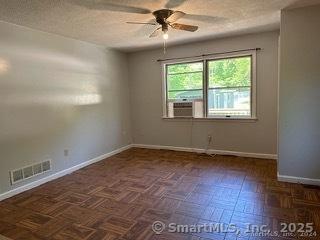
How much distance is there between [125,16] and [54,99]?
1742 mm

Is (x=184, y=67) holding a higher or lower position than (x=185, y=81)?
higher

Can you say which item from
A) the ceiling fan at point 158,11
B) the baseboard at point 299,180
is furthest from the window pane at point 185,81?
the baseboard at point 299,180

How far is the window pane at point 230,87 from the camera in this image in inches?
173

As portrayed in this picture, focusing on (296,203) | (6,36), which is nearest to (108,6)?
(6,36)

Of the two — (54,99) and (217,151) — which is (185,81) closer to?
(217,151)

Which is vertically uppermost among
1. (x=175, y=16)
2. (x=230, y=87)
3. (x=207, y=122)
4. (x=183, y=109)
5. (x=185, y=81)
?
(x=175, y=16)

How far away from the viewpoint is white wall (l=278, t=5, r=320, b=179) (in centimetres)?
291

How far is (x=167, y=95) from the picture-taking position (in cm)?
522

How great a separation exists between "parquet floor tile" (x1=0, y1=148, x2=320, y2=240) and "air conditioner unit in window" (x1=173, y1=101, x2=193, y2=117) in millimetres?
1352

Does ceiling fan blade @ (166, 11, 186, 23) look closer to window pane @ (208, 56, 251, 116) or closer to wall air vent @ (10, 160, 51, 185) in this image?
window pane @ (208, 56, 251, 116)

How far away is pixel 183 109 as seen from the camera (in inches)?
195

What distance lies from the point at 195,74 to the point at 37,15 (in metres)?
3.08

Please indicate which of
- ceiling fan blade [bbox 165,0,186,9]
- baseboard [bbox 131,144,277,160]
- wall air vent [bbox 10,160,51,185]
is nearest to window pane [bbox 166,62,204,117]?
baseboard [bbox 131,144,277,160]

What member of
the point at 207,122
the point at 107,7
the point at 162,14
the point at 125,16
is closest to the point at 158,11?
the point at 162,14
